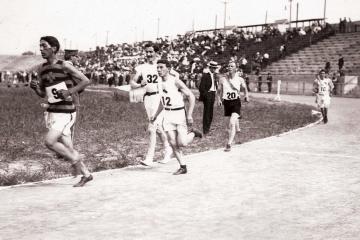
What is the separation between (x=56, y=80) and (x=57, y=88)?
0.10 m

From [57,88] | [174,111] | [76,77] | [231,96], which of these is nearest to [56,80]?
[57,88]

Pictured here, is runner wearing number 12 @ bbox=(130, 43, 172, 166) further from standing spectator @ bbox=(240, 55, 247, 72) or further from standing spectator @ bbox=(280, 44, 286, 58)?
standing spectator @ bbox=(280, 44, 286, 58)

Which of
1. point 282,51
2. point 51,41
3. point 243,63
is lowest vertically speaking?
point 51,41

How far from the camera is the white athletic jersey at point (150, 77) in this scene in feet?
31.7

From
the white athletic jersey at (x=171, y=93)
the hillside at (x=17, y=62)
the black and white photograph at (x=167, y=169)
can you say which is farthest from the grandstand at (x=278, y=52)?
the hillside at (x=17, y=62)

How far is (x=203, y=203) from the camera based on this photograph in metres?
6.52

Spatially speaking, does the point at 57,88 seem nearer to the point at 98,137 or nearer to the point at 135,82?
the point at 135,82

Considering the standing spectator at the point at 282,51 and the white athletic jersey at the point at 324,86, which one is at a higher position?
the standing spectator at the point at 282,51

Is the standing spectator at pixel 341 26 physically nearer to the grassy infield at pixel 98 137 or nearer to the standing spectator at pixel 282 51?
the standing spectator at pixel 282 51

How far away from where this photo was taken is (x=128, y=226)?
214 inches

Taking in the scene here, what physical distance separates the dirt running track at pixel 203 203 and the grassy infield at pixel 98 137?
125 centimetres

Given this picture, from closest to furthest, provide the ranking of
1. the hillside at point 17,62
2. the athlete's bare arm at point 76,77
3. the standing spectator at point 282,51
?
the athlete's bare arm at point 76,77 → the standing spectator at point 282,51 → the hillside at point 17,62

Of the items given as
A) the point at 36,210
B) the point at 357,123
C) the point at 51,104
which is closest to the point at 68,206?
the point at 36,210

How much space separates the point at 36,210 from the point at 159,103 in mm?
4019
